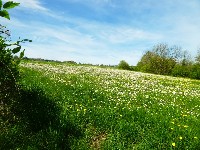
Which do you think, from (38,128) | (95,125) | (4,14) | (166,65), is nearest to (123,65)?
(166,65)

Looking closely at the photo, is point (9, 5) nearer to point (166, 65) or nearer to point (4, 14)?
point (4, 14)

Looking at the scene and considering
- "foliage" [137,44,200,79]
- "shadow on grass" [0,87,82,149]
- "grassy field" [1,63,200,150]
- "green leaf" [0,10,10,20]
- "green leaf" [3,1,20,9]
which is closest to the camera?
"green leaf" [3,1,20,9]

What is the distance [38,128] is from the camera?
10453 mm

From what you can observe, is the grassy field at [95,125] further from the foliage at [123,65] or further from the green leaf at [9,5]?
the foliage at [123,65]

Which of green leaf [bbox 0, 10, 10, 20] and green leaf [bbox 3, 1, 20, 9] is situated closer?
green leaf [bbox 3, 1, 20, 9]

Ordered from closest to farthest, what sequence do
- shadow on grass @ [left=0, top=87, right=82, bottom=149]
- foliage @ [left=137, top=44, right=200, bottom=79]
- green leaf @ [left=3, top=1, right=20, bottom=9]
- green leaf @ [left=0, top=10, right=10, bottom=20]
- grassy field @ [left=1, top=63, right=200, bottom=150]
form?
green leaf @ [left=3, top=1, right=20, bottom=9] → green leaf @ [left=0, top=10, right=10, bottom=20] → shadow on grass @ [left=0, top=87, right=82, bottom=149] → grassy field @ [left=1, top=63, right=200, bottom=150] → foliage @ [left=137, top=44, right=200, bottom=79]

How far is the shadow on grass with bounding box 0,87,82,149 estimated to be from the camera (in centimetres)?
940

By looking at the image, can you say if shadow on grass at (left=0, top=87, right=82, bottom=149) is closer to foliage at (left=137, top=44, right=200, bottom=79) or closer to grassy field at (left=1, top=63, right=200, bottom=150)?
grassy field at (left=1, top=63, right=200, bottom=150)

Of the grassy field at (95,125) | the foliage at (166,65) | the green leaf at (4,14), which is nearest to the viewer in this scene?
the green leaf at (4,14)

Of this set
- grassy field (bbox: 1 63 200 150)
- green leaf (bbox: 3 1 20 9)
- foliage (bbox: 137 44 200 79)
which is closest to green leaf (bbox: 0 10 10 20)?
green leaf (bbox: 3 1 20 9)

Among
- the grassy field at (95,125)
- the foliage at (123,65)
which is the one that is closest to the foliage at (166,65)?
the foliage at (123,65)

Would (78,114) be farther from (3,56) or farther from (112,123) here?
(3,56)

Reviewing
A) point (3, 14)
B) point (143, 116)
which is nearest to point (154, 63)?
point (143, 116)

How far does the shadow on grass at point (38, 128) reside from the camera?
9395 mm
